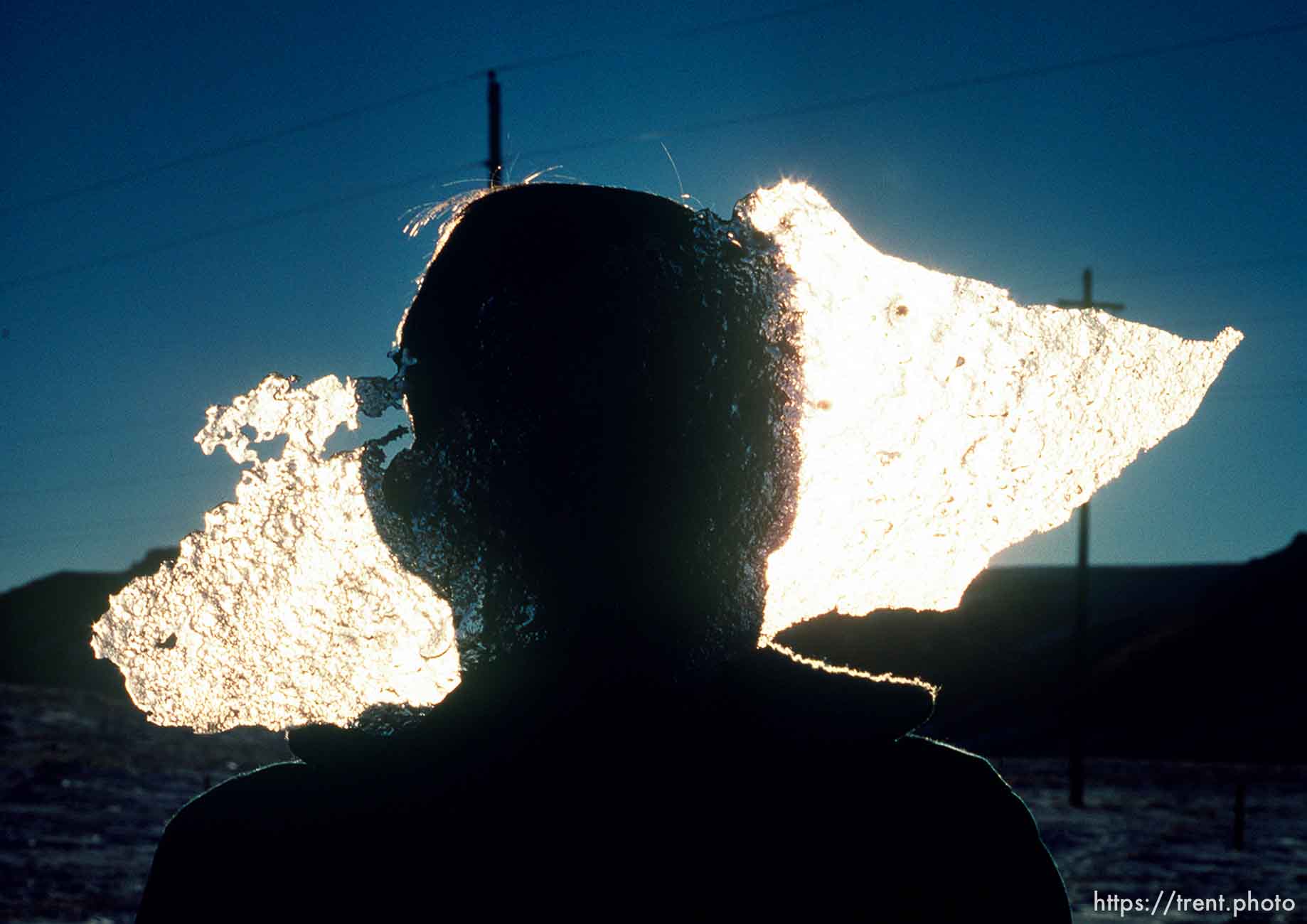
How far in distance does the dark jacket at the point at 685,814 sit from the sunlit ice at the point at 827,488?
0.60 feet

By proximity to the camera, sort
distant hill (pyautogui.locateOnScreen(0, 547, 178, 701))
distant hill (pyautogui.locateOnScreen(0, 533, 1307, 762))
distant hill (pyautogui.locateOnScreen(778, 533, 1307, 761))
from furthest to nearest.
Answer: distant hill (pyautogui.locateOnScreen(0, 547, 178, 701)) < distant hill (pyautogui.locateOnScreen(0, 533, 1307, 762)) < distant hill (pyautogui.locateOnScreen(778, 533, 1307, 761))

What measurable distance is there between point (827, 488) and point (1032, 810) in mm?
21997

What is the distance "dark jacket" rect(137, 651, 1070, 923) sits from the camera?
1.29 m

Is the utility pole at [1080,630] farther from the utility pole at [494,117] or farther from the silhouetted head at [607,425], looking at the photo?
the silhouetted head at [607,425]

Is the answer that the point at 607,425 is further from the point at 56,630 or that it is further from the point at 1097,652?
the point at 56,630

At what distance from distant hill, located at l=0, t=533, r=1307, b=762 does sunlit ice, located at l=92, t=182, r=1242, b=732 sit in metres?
41.4

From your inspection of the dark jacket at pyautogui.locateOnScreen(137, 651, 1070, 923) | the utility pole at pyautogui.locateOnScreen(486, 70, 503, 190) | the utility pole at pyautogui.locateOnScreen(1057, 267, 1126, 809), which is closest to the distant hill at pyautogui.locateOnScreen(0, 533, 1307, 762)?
the utility pole at pyautogui.locateOnScreen(1057, 267, 1126, 809)

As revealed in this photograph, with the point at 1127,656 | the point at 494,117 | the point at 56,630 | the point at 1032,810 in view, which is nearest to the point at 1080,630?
the point at 1032,810

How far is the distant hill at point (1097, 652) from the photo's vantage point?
164 ft

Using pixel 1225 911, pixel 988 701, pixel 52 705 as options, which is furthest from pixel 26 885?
pixel 988 701

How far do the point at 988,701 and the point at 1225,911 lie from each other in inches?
1694

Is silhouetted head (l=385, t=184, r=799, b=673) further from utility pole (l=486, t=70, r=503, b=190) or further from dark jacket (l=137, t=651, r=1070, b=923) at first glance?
utility pole (l=486, t=70, r=503, b=190)

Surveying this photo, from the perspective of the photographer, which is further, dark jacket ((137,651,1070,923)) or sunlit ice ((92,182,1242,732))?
sunlit ice ((92,182,1242,732))

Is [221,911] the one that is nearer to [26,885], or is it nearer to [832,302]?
[832,302]
